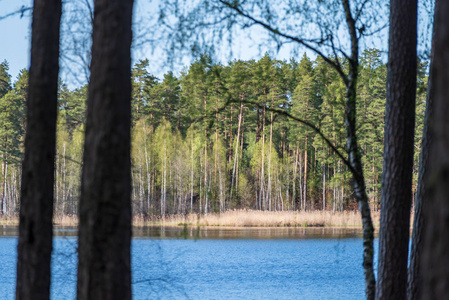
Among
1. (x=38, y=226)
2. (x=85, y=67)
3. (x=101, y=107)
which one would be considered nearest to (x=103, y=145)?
(x=101, y=107)

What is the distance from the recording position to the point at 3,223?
33.3 metres

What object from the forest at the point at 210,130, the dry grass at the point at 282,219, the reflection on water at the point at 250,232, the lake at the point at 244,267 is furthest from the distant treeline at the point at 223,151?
the forest at the point at 210,130

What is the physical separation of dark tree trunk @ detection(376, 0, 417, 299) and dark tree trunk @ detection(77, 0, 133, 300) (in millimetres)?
2369

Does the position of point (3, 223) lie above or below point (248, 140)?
below

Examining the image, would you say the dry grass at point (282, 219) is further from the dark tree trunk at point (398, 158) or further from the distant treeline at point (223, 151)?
the dark tree trunk at point (398, 158)

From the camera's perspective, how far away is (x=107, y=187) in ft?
10.0

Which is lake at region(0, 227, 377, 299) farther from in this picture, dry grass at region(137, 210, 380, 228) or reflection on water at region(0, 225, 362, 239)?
dry grass at region(137, 210, 380, 228)

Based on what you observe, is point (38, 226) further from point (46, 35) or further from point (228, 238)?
point (228, 238)

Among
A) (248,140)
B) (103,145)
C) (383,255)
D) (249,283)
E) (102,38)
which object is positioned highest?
(248,140)

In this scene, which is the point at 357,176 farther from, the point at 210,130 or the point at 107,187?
the point at 107,187

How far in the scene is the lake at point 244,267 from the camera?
43.3 ft

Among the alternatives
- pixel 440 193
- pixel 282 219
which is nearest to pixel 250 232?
pixel 282 219

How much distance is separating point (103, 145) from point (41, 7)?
67.9 inches

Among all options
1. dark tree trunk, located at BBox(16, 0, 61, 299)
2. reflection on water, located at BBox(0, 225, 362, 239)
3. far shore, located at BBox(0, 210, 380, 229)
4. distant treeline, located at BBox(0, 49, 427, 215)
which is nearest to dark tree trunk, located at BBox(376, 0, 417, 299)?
dark tree trunk, located at BBox(16, 0, 61, 299)
